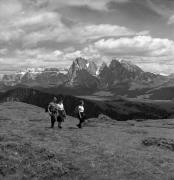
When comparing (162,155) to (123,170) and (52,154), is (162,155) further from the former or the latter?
(52,154)

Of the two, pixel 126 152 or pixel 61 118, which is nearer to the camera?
pixel 126 152

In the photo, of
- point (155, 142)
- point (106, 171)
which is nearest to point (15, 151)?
point (106, 171)

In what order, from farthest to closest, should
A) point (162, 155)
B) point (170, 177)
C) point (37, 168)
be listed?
point (162, 155) → point (37, 168) → point (170, 177)

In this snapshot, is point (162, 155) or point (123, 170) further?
point (162, 155)

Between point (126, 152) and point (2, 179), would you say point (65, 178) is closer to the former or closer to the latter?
point (2, 179)

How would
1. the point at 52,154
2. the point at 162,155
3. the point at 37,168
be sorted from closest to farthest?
the point at 37,168, the point at 52,154, the point at 162,155

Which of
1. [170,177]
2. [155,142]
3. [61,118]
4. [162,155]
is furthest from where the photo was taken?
[61,118]

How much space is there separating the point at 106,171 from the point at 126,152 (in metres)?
6.46

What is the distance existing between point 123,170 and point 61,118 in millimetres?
21376

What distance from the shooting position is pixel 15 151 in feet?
101

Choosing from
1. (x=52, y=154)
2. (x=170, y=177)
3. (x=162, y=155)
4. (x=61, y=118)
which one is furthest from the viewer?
(x=61, y=118)

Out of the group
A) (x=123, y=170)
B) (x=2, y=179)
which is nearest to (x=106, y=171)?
(x=123, y=170)

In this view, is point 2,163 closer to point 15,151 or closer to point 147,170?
point 15,151

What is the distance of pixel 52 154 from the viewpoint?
97.8 ft
